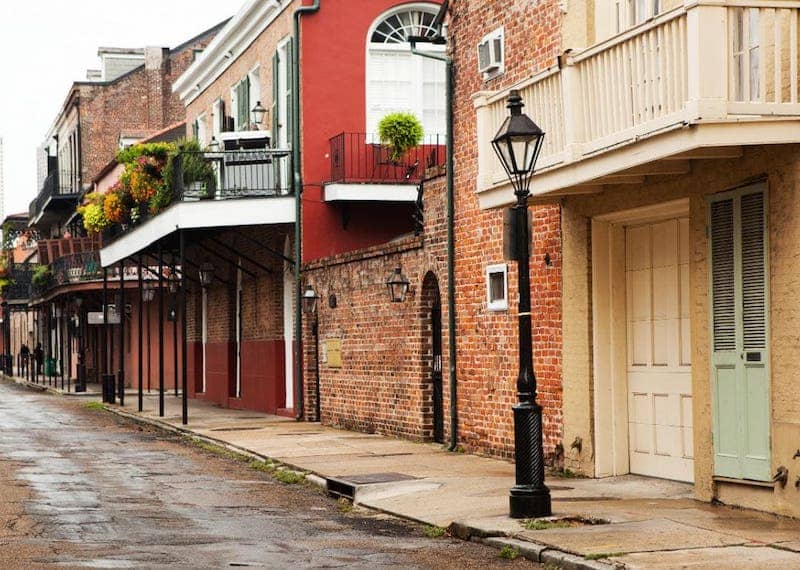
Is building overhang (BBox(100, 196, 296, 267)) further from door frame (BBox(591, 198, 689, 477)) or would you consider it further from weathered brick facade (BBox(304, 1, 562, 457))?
door frame (BBox(591, 198, 689, 477))

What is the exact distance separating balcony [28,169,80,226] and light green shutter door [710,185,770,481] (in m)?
43.7

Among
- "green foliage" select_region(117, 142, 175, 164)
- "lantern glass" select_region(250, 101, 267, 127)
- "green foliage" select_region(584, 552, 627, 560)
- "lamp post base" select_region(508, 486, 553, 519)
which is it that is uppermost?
"lantern glass" select_region(250, 101, 267, 127)

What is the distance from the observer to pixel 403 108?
24.8m

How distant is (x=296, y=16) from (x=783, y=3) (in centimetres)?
1451

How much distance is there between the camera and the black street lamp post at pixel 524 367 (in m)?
11.0

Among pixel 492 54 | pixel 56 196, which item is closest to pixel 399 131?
pixel 492 54

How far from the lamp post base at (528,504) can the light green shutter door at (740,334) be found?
1536 millimetres

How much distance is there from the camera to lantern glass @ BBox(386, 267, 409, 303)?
19.0m

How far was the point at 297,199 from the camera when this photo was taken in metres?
24.2

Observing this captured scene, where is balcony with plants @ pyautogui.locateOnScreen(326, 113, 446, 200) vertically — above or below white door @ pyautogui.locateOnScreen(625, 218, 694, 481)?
above

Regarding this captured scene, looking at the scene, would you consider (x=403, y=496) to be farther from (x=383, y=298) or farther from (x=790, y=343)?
(x=383, y=298)

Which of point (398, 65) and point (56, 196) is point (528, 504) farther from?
point (56, 196)

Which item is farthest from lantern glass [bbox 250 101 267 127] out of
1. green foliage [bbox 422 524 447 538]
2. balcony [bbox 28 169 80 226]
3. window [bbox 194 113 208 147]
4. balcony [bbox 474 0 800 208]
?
balcony [bbox 28 169 80 226]

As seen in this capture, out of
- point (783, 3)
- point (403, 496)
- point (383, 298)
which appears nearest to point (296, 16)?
point (383, 298)
